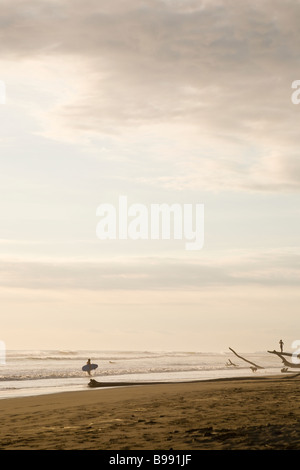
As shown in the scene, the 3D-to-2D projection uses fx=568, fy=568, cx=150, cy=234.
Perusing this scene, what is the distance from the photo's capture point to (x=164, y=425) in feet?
49.8

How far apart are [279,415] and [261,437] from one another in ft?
12.4

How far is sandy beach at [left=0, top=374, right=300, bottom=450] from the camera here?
12352mm

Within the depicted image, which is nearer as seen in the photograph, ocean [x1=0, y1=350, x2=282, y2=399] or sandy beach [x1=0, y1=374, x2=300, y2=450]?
sandy beach [x1=0, y1=374, x2=300, y2=450]

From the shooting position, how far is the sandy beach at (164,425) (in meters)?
12.4

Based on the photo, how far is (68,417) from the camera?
A: 1883cm

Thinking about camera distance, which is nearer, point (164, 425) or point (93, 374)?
point (164, 425)

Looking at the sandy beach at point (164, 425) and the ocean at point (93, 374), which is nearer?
the sandy beach at point (164, 425)
